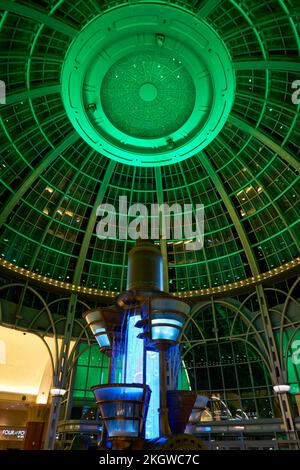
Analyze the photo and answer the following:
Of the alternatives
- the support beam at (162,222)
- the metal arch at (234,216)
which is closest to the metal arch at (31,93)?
the support beam at (162,222)

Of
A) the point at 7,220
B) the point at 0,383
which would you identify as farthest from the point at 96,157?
the point at 0,383

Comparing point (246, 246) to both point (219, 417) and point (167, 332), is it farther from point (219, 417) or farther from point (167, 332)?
point (167, 332)

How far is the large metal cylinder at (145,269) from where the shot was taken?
12383mm

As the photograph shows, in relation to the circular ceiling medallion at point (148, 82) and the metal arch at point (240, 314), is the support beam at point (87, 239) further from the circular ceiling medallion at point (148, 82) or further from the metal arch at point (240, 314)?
the metal arch at point (240, 314)

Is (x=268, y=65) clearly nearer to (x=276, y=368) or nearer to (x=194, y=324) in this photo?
(x=276, y=368)

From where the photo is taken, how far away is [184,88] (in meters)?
18.6

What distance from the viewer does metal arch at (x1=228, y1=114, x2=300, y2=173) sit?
74.0 feet

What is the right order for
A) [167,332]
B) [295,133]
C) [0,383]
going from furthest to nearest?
[0,383]
[295,133]
[167,332]

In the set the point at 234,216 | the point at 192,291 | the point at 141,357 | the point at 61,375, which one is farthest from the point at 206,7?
the point at 61,375

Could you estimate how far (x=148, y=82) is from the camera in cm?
1827

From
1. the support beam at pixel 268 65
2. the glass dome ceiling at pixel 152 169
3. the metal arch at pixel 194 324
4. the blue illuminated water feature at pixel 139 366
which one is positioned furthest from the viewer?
the metal arch at pixel 194 324

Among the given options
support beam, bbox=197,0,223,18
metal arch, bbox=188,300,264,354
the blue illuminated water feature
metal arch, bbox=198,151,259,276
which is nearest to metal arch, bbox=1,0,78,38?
support beam, bbox=197,0,223,18

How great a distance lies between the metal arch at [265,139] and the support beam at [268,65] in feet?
13.8

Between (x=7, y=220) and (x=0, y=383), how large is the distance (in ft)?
54.9
